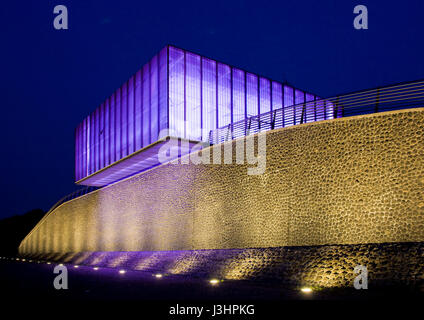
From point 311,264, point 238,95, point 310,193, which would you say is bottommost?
point 311,264

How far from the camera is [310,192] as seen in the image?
12.1 m

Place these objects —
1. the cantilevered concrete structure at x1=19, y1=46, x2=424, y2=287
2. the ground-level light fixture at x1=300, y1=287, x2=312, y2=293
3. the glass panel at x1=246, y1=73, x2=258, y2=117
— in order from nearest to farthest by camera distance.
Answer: the ground-level light fixture at x1=300, y1=287, x2=312, y2=293 → the cantilevered concrete structure at x1=19, y1=46, x2=424, y2=287 → the glass panel at x1=246, y1=73, x2=258, y2=117

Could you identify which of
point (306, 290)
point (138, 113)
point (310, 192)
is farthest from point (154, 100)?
point (306, 290)

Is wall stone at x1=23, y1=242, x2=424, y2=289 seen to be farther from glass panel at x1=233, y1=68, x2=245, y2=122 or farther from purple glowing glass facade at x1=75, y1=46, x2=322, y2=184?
glass panel at x1=233, y1=68, x2=245, y2=122

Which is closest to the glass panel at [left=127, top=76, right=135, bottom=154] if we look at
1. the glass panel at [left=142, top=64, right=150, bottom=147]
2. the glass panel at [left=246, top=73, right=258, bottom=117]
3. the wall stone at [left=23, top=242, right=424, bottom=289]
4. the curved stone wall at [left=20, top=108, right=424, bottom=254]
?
the glass panel at [left=142, top=64, right=150, bottom=147]

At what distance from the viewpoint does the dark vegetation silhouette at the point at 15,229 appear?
57.5 meters

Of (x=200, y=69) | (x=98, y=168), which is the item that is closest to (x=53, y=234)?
(x=98, y=168)

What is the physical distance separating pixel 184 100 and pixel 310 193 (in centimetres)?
1335

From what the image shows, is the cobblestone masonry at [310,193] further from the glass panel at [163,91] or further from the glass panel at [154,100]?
the glass panel at [154,100]

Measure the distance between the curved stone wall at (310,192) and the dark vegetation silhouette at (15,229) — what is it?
4354 centimetres

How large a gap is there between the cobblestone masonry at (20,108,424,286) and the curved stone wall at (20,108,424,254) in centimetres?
3

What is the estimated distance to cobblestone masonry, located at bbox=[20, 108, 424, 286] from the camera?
33.7 feet

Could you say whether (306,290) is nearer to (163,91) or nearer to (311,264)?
(311,264)

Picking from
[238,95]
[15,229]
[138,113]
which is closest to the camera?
[238,95]
